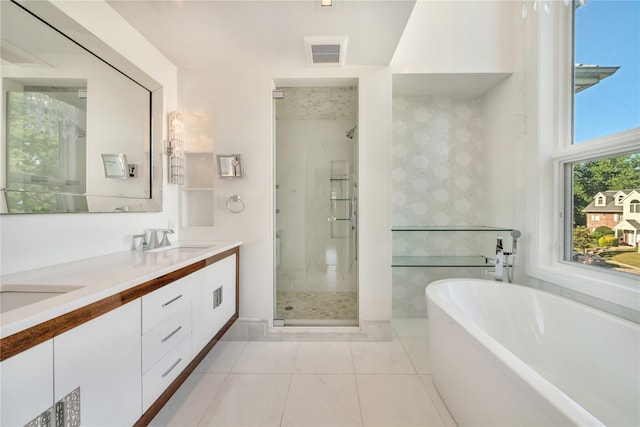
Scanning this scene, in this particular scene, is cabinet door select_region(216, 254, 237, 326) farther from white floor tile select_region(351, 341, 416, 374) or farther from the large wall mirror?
white floor tile select_region(351, 341, 416, 374)

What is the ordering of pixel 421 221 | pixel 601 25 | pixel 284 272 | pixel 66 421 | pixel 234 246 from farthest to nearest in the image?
pixel 421 221
pixel 284 272
pixel 234 246
pixel 601 25
pixel 66 421

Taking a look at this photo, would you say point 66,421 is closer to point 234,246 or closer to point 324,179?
point 234,246

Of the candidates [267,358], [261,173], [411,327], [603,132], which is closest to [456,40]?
[603,132]

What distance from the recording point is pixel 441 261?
8.46ft

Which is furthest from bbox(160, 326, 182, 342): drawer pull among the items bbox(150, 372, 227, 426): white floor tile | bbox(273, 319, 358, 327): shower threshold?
bbox(273, 319, 358, 327): shower threshold

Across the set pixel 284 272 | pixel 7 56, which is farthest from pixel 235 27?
pixel 284 272

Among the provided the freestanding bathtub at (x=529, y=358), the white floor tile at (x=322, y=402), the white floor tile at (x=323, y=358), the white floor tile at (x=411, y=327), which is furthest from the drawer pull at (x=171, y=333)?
the white floor tile at (x=411, y=327)

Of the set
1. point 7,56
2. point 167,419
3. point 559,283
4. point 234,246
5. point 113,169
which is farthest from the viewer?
point 234,246

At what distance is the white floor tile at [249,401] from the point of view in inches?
58.8

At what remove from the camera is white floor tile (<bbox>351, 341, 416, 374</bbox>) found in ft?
6.40

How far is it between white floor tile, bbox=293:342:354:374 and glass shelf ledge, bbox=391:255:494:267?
2.72 ft

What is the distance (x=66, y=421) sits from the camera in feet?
2.76

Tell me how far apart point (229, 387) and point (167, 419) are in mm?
362

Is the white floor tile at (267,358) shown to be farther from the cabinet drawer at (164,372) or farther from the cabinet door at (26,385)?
the cabinet door at (26,385)
